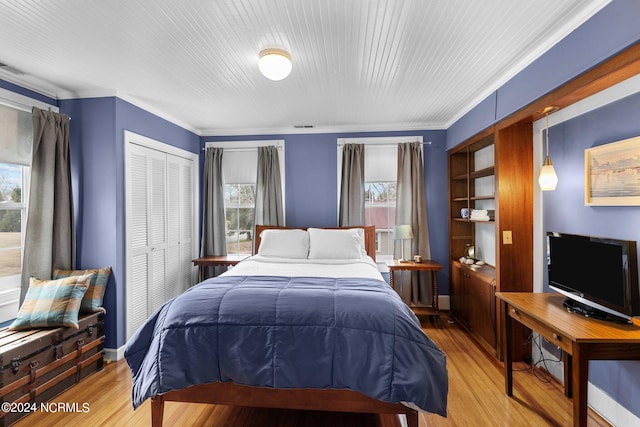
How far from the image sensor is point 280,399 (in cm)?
187

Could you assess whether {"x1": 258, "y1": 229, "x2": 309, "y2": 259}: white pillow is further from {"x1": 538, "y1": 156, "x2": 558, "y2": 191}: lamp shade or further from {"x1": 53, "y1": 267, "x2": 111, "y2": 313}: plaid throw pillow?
{"x1": 538, "y1": 156, "x2": 558, "y2": 191}: lamp shade

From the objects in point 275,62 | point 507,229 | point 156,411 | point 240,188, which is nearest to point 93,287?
point 156,411

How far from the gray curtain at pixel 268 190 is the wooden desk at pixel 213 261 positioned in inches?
23.7

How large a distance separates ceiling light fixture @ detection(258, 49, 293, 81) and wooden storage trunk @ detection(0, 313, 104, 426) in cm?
258

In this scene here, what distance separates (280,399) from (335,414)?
1.69 ft

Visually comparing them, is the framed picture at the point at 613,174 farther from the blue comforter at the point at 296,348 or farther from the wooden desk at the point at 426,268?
the wooden desk at the point at 426,268

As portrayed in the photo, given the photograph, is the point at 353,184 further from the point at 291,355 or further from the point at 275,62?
the point at 291,355

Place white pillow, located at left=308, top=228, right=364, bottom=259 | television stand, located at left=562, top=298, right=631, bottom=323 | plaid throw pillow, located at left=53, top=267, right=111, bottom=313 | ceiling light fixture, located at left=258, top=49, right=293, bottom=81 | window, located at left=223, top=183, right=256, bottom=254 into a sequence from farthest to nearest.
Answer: window, located at left=223, top=183, right=256, bottom=254 → white pillow, located at left=308, top=228, right=364, bottom=259 → plaid throw pillow, located at left=53, top=267, right=111, bottom=313 → ceiling light fixture, located at left=258, top=49, right=293, bottom=81 → television stand, located at left=562, top=298, right=631, bottom=323

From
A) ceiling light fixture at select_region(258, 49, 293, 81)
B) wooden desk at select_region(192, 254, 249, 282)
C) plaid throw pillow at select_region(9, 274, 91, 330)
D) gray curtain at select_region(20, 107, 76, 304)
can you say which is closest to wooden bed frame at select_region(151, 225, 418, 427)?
plaid throw pillow at select_region(9, 274, 91, 330)

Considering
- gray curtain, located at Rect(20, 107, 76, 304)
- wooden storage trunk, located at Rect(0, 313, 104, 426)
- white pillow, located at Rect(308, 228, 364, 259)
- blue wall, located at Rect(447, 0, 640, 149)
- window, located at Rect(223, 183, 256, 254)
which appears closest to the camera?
blue wall, located at Rect(447, 0, 640, 149)

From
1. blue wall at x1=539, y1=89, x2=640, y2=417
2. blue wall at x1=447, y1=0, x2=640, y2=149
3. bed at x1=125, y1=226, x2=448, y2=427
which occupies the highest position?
blue wall at x1=447, y1=0, x2=640, y2=149

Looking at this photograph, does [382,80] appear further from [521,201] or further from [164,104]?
[164,104]

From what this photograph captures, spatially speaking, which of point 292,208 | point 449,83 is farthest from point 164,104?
point 449,83

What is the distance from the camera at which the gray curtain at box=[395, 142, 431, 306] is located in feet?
13.6
